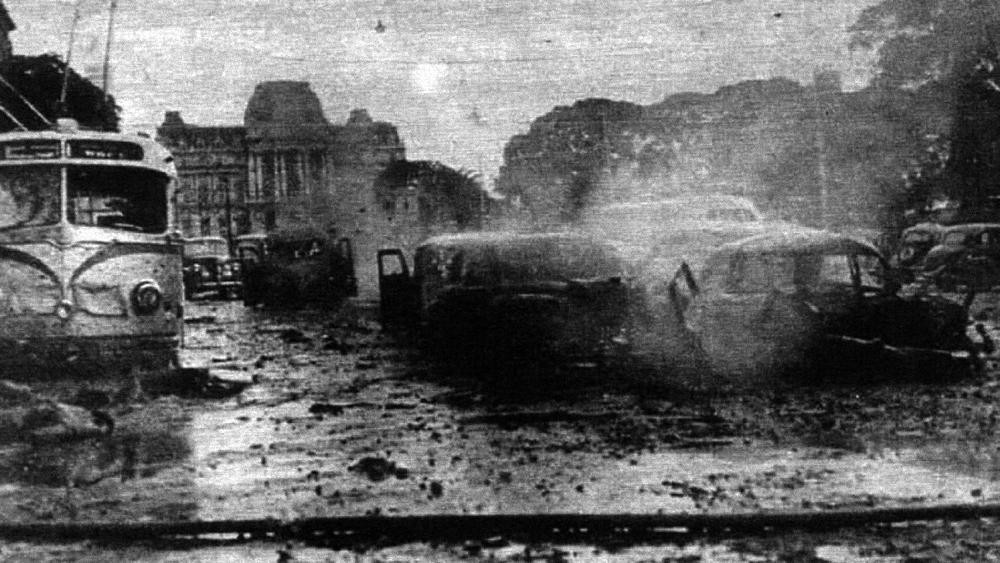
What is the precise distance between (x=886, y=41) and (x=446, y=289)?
11.9ft

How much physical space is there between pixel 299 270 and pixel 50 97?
5.33 meters

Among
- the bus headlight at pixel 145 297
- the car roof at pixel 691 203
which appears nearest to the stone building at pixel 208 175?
the bus headlight at pixel 145 297

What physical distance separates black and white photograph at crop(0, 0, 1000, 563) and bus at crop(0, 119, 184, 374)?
21mm

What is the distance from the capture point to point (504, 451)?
6031 millimetres

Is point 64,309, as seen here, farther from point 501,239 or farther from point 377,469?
point 501,239

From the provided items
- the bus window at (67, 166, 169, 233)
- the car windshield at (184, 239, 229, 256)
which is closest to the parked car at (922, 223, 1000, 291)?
the car windshield at (184, 239, 229, 256)

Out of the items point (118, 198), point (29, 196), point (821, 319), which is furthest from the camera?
point (821, 319)

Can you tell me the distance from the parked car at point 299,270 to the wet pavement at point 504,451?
1215 mm

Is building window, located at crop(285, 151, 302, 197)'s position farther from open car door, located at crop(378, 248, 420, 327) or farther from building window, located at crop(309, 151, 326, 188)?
open car door, located at crop(378, 248, 420, 327)

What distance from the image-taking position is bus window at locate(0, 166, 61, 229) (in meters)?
7.07

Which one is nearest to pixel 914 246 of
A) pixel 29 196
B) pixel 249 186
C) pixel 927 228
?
pixel 927 228

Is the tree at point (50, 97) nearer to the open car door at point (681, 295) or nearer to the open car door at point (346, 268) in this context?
the open car door at point (346, 268)

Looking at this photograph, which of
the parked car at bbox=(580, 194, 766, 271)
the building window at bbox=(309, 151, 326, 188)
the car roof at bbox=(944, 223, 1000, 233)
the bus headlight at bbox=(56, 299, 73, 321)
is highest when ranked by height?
the building window at bbox=(309, 151, 326, 188)

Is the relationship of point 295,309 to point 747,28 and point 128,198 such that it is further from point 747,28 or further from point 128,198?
point 747,28
